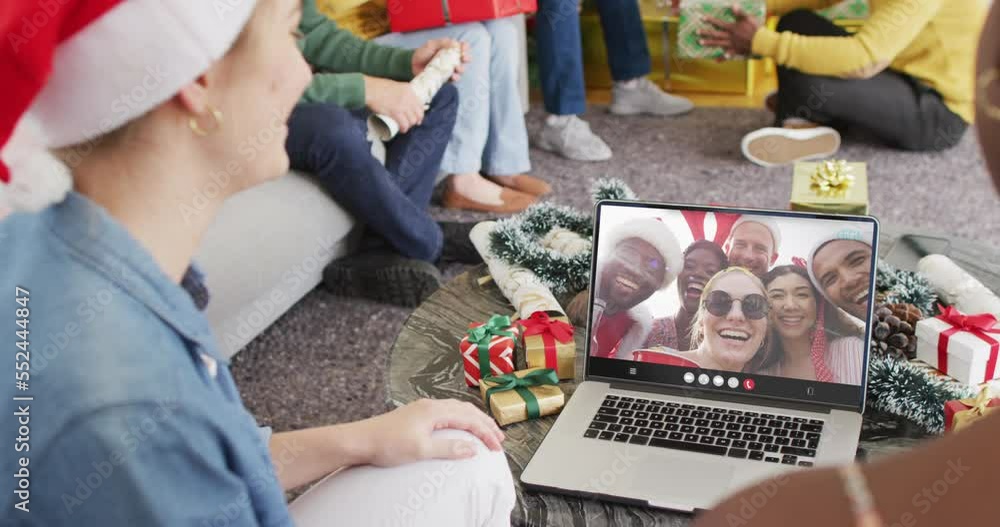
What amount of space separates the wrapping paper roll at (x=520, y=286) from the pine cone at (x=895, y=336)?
0.39 m

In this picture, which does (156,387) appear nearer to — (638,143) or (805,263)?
(805,263)

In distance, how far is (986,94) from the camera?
416 mm

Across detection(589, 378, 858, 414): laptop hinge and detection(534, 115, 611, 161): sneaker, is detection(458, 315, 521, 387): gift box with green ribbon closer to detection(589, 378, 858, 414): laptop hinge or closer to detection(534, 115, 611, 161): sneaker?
detection(589, 378, 858, 414): laptop hinge

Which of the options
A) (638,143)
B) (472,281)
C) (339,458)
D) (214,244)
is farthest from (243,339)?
(638,143)

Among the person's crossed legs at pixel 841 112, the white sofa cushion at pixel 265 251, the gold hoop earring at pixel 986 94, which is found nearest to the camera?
the gold hoop earring at pixel 986 94

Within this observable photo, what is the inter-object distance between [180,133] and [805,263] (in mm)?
709

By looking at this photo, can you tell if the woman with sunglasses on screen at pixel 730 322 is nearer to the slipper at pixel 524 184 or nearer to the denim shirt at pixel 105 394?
the denim shirt at pixel 105 394

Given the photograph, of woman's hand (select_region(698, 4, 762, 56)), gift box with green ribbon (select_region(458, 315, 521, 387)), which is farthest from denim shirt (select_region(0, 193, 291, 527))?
woman's hand (select_region(698, 4, 762, 56))

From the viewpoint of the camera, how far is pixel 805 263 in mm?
1198

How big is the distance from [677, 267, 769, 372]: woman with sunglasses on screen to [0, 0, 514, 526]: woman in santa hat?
54 centimetres

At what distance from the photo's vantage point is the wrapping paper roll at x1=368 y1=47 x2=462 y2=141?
2197 millimetres

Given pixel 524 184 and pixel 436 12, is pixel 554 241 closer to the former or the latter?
pixel 436 12

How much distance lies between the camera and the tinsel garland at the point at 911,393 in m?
1.13

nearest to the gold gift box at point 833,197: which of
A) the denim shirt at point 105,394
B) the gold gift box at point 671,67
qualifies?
the denim shirt at point 105,394
